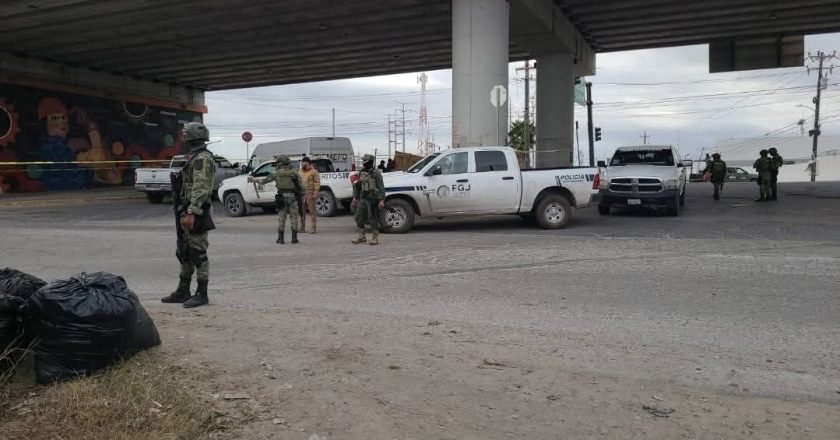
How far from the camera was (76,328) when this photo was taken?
13.1ft

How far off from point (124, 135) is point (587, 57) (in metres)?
27.1

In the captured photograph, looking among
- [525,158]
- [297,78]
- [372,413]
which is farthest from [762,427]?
[297,78]

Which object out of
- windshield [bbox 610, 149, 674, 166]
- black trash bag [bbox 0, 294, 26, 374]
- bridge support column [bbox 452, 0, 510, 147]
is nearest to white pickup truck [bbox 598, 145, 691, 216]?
windshield [bbox 610, 149, 674, 166]

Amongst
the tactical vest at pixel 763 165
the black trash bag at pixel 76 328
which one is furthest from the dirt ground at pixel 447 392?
the tactical vest at pixel 763 165

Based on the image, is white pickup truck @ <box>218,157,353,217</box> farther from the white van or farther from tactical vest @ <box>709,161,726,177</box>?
tactical vest @ <box>709,161,726,177</box>

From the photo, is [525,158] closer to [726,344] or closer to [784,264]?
[784,264]

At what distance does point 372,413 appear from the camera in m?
3.73

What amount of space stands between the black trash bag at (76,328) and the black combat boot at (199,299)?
6.61ft

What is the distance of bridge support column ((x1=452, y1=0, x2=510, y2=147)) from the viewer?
17688mm

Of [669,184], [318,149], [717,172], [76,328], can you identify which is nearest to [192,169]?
[76,328]

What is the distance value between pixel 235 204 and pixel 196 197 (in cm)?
1272

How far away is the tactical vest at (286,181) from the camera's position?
11961 mm

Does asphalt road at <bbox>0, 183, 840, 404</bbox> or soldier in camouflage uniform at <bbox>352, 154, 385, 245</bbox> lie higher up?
soldier in camouflage uniform at <bbox>352, 154, 385, 245</bbox>

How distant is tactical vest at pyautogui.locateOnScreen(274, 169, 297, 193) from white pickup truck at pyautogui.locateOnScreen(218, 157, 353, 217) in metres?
4.60
